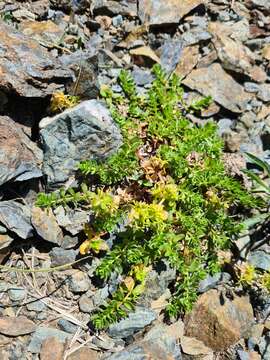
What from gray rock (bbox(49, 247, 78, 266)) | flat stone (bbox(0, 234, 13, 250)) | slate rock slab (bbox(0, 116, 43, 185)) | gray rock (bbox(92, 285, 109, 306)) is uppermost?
slate rock slab (bbox(0, 116, 43, 185))

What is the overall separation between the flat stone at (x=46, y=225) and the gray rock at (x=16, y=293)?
0.45 m

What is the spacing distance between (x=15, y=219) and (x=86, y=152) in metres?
0.84

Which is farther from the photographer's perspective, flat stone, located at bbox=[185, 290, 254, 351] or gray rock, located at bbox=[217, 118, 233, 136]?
gray rock, located at bbox=[217, 118, 233, 136]

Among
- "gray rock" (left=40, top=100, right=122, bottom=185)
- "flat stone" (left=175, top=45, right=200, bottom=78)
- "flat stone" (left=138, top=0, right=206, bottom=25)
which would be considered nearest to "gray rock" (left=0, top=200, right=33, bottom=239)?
"gray rock" (left=40, top=100, right=122, bottom=185)

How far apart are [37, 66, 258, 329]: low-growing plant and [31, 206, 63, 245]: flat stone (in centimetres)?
11

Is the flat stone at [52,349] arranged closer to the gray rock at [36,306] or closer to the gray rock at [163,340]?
the gray rock at [36,306]

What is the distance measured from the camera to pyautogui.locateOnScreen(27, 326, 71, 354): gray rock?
3973 millimetres

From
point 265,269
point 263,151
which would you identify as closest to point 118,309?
point 265,269

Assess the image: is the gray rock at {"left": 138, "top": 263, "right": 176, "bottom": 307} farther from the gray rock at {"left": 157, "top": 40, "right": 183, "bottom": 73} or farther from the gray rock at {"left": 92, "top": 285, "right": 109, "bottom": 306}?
the gray rock at {"left": 157, "top": 40, "right": 183, "bottom": 73}

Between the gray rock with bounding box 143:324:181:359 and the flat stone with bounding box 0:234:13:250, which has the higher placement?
the flat stone with bounding box 0:234:13:250

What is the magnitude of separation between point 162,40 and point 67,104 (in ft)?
4.73

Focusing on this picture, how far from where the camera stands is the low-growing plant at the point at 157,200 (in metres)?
4.22

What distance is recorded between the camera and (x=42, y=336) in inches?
158

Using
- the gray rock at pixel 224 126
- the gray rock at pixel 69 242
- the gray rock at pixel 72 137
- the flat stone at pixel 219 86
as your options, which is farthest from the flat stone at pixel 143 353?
the flat stone at pixel 219 86
